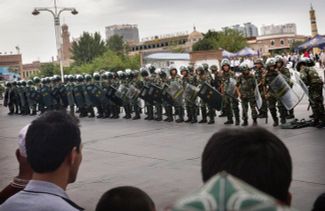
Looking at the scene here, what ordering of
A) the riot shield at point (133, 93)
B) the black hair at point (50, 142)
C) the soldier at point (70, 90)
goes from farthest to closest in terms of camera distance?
1. the soldier at point (70, 90)
2. the riot shield at point (133, 93)
3. the black hair at point (50, 142)

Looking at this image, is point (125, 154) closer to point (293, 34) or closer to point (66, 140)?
point (66, 140)

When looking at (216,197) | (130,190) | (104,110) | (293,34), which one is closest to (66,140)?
(130,190)

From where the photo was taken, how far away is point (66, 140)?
7.11 ft

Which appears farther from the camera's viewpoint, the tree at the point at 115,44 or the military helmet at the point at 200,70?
the tree at the point at 115,44

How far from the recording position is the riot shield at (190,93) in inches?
555

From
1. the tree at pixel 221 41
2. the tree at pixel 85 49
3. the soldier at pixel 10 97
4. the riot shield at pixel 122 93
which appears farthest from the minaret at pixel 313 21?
the riot shield at pixel 122 93

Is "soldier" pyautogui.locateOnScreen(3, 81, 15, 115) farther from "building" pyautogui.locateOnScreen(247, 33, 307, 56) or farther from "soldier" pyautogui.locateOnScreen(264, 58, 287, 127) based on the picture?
"building" pyautogui.locateOnScreen(247, 33, 307, 56)

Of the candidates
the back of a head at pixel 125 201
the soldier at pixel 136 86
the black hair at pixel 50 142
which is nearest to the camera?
the back of a head at pixel 125 201

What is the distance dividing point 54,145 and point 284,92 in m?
9.87

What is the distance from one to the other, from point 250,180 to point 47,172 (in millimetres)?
1234

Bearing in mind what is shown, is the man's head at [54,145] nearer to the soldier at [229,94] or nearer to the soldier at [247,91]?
the soldier at [247,91]

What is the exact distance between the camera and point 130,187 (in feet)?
6.68

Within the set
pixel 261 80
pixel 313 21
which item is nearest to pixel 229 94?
pixel 261 80

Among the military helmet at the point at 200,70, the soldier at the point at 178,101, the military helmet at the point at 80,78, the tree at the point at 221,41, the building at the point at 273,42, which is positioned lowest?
the soldier at the point at 178,101
